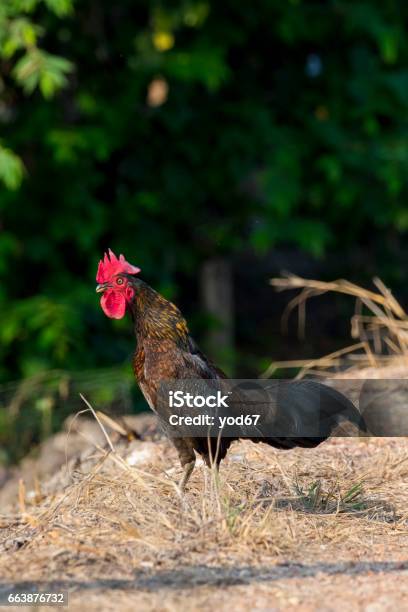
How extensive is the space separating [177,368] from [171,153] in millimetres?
5173

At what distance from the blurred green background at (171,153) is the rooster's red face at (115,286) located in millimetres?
3440

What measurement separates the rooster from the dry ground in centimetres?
15

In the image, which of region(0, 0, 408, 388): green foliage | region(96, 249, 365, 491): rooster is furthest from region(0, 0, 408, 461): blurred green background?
region(96, 249, 365, 491): rooster

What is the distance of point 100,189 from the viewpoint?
8938mm

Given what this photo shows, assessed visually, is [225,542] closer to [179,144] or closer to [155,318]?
[155,318]

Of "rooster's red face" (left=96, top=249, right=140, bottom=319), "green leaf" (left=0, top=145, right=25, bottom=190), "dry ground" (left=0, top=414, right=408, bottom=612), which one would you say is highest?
"green leaf" (left=0, top=145, right=25, bottom=190)

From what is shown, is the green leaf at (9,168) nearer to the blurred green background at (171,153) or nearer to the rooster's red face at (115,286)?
the blurred green background at (171,153)

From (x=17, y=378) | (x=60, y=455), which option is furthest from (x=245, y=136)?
(x=60, y=455)

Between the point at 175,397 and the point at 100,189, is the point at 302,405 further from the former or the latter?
the point at 100,189

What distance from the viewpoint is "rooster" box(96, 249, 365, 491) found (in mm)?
3947

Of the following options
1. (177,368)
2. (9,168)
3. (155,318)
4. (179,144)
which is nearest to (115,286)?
(155,318)

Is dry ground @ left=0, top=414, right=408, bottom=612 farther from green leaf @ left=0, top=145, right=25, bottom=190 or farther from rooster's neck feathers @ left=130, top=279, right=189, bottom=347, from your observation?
green leaf @ left=0, top=145, right=25, bottom=190

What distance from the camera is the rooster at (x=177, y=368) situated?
3.95 m

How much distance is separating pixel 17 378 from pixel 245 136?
2.85 m
